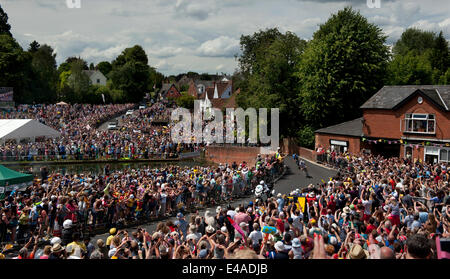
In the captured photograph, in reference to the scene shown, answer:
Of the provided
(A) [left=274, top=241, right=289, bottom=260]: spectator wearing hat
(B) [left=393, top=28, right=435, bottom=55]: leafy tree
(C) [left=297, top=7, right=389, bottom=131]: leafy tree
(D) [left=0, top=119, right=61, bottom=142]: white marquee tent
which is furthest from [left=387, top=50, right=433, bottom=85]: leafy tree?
(A) [left=274, top=241, right=289, bottom=260]: spectator wearing hat

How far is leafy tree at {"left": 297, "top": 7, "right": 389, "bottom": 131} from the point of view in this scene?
132 ft

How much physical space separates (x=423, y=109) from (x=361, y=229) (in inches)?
1042

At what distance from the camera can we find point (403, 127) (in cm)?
3303

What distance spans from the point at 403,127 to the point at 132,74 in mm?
66177

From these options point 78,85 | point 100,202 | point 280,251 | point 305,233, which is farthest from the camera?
point 78,85

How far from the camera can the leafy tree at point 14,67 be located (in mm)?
61897

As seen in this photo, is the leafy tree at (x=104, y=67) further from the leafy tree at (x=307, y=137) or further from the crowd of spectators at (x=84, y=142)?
the leafy tree at (x=307, y=137)

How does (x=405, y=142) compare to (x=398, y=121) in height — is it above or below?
below

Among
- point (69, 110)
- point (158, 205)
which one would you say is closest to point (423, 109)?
point (158, 205)

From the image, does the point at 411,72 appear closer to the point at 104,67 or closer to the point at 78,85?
the point at 78,85

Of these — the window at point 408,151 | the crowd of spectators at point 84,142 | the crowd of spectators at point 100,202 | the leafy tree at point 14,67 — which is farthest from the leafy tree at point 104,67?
the crowd of spectators at point 100,202

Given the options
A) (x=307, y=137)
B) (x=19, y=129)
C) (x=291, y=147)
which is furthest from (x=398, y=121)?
(x=19, y=129)

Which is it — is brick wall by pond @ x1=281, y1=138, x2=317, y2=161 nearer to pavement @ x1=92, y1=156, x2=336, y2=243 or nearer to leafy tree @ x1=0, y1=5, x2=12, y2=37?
pavement @ x1=92, y1=156, x2=336, y2=243
